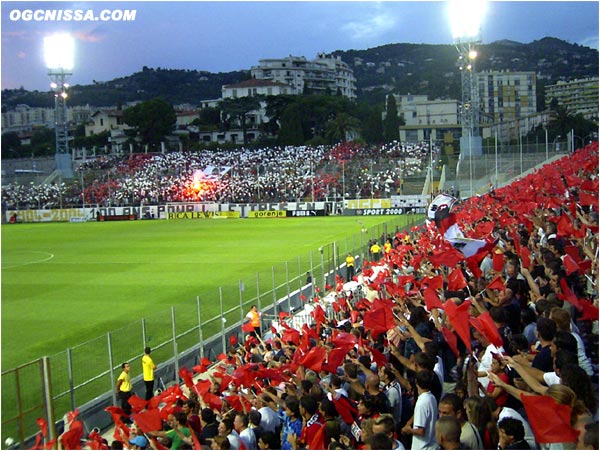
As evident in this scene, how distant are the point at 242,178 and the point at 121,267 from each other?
3251 centimetres

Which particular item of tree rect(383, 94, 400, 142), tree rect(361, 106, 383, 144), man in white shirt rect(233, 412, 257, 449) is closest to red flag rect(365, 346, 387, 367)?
man in white shirt rect(233, 412, 257, 449)

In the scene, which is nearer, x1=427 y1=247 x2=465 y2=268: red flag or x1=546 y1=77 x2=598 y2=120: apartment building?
x1=427 y1=247 x2=465 y2=268: red flag

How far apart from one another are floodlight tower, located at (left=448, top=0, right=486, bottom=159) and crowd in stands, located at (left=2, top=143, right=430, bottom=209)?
4965 millimetres

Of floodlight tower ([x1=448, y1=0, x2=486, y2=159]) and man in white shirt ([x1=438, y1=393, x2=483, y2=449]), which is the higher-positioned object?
floodlight tower ([x1=448, y1=0, x2=486, y2=159])

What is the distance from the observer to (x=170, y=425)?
255 inches

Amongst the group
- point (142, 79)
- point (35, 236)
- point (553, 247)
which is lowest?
point (35, 236)

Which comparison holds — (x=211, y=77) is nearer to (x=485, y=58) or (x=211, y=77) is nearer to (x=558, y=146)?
(x=485, y=58)

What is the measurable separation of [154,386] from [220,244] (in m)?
22.4

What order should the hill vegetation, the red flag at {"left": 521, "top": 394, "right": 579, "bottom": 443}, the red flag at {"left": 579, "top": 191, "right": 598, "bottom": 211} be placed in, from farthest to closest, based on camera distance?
the hill vegetation
the red flag at {"left": 579, "top": 191, "right": 598, "bottom": 211}
the red flag at {"left": 521, "top": 394, "right": 579, "bottom": 443}

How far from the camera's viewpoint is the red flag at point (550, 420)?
4.06 metres

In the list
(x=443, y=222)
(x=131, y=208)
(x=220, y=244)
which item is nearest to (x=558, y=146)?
(x=220, y=244)

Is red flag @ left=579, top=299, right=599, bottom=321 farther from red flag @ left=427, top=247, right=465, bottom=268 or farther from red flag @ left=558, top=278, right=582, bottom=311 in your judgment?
red flag @ left=427, top=247, right=465, bottom=268

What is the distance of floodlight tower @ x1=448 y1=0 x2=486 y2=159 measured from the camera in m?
38.1

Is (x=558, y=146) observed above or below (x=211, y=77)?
below
